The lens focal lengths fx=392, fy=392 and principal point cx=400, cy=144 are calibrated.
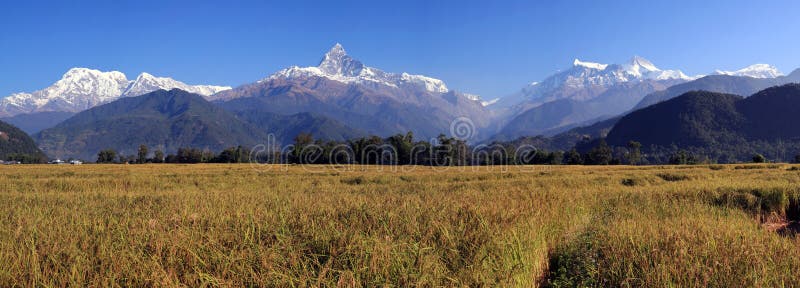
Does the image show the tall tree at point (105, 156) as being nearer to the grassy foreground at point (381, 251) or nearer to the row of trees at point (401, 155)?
the row of trees at point (401, 155)

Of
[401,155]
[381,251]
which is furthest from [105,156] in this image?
[381,251]

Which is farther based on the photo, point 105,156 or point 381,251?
point 105,156

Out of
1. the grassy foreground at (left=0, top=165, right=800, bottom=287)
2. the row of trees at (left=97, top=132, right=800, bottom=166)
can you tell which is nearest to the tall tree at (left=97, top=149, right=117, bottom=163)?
the row of trees at (left=97, top=132, right=800, bottom=166)

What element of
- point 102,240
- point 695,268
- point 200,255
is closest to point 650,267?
point 695,268

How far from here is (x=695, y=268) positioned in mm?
3656

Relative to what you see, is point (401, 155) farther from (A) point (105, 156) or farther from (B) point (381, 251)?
(A) point (105, 156)

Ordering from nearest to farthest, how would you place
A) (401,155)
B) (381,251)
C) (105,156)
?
(381,251) → (401,155) → (105,156)

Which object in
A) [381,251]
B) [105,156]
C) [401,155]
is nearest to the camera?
[381,251]

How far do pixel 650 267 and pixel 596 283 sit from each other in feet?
1.73

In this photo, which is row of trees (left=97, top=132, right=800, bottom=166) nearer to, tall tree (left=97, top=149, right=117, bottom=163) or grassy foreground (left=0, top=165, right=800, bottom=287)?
tall tree (left=97, top=149, right=117, bottom=163)

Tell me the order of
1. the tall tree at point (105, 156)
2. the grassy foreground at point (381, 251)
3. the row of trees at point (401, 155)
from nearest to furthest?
the grassy foreground at point (381, 251) → the row of trees at point (401, 155) → the tall tree at point (105, 156)

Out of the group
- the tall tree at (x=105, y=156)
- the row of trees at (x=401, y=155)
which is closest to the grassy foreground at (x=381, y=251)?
the row of trees at (x=401, y=155)

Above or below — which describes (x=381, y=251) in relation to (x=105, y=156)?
below

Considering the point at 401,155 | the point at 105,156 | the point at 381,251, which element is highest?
the point at 105,156
